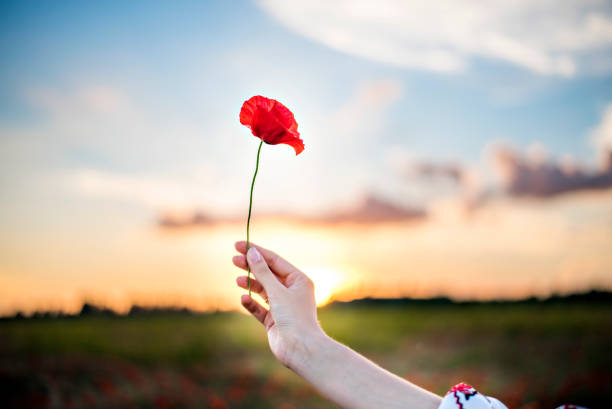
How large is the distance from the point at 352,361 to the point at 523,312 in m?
9.43

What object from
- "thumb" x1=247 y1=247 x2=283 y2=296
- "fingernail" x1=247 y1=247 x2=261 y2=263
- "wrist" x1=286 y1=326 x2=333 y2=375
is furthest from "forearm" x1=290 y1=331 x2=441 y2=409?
"fingernail" x1=247 y1=247 x2=261 y2=263

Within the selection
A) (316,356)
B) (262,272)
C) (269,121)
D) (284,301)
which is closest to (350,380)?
(316,356)

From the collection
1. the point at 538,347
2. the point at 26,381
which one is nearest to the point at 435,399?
the point at 26,381

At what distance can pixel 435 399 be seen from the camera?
1.76m

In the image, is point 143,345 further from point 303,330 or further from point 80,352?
point 303,330

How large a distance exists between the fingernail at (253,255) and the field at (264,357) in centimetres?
372

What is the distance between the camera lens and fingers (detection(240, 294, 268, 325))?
2133mm

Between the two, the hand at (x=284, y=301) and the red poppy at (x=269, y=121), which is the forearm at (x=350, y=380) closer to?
the hand at (x=284, y=301)

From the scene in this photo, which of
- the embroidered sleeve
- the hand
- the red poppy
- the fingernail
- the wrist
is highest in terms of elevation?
the red poppy

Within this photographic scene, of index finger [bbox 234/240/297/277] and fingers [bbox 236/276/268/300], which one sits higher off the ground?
index finger [bbox 234/240/297/277]

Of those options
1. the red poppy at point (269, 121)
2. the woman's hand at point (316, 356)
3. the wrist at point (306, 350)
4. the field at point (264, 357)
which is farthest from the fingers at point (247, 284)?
the field at point (264, 357)

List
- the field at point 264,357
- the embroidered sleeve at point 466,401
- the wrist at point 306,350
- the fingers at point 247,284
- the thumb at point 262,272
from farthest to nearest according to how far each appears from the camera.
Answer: the field at point 264,357
the fingers at point 247,284
the thumb at point 262,272
the wrist at point 306,350
the embroidered sleeve at point 466,401

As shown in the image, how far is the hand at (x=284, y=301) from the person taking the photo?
6.07 feet

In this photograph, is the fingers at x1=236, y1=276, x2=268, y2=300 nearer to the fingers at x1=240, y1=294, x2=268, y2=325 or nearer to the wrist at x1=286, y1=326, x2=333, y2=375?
the fingers at x1=240, y1=294, x2=268, y2=325
